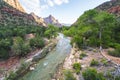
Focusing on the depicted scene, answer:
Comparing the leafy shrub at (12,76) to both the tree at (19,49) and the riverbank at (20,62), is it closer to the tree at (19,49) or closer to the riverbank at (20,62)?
the riverbank at (20,62)

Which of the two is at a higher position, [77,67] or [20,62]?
[77,67]

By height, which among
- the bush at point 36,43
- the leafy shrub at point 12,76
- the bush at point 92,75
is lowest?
the leafy shrub at point 12,76

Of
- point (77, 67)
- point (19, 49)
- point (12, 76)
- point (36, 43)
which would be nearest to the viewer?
point (77, 67)

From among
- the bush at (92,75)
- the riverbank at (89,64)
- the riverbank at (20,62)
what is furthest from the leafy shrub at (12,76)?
the bush at (92,75)

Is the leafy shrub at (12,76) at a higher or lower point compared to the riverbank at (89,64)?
lower

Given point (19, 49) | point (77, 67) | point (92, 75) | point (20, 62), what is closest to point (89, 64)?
point (77, 67)

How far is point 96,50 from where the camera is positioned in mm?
56094

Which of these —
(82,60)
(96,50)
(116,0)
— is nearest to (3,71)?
(82,60)

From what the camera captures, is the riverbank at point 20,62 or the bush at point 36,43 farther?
the bush at point 36,43

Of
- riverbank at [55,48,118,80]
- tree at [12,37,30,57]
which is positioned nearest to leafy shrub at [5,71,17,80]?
riverbank at [55,48,118,80]

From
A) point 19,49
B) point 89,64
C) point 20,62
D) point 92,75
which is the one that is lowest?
point 20,62

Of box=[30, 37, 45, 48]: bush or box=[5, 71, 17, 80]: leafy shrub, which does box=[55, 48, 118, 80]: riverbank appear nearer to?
box=[5, 71, 17, 80]: leafy shrub

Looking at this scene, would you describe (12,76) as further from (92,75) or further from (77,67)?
(92,75)

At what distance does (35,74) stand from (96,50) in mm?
18176
